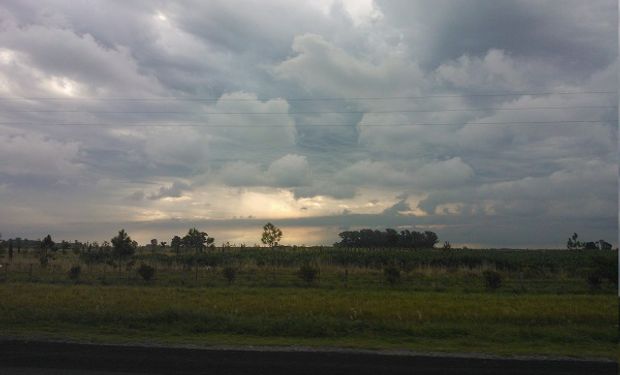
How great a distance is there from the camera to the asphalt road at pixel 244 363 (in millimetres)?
11734

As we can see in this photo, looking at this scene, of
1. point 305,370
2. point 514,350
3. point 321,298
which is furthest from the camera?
point 321,298

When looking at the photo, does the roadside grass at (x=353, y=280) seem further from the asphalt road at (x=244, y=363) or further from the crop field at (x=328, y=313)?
the asphalt road at (x=244, y=363)

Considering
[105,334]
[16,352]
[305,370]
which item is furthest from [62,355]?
[305,370]

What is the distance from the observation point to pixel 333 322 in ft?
59.6

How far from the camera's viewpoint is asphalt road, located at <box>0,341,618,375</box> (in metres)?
11.7

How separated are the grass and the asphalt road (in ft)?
5.11

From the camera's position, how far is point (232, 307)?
2256cm

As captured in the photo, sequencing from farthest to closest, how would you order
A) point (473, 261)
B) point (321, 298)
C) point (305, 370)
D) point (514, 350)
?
point (473, 261), point (321, 298), point (514, 350), point (305, 370)

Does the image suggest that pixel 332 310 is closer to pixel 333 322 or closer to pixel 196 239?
pixel 333 322

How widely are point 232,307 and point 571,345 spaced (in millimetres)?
13002

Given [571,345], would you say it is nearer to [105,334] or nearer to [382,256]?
[105,334]

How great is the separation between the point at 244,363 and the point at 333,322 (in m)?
6.16

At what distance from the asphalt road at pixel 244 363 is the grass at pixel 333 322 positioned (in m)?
1.56

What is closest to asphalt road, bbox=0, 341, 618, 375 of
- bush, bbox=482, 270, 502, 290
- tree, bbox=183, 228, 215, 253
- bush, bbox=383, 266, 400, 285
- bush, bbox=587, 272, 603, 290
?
bush, bbox=482, 270, 502, 290
